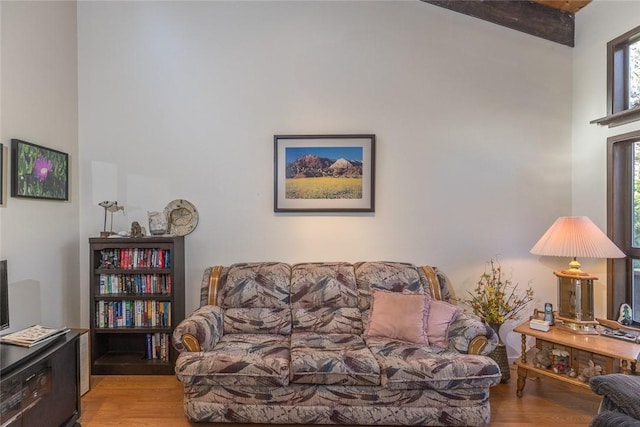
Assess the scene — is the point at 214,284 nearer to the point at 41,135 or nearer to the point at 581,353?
the point at 41,135

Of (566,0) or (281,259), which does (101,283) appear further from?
(566,0)

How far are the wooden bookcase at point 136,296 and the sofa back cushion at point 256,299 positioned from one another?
495mm

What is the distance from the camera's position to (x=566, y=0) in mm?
2904

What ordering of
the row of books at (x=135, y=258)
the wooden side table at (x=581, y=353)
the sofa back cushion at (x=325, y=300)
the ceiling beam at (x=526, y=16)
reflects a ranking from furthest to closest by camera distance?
the ceiling beam at (x=526, y=16), the row of books at (x=135, y=258), the sofa back cushion at (x=325, y=300), the wooden side table at (x=581, y=353)

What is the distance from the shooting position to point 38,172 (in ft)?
8.36

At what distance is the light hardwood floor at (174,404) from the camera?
216 centimetres

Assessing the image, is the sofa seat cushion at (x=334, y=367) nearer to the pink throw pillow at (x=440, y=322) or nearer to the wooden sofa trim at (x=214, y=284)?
the pink throw pillow at (x=440, y=322)

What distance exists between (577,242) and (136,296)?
11.4 feet

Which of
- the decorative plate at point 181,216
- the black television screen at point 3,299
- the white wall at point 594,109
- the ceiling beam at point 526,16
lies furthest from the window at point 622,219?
the black television screen at point 3,299

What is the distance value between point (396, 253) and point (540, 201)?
1.43 m

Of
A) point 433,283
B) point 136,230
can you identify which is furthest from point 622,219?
point 136,230

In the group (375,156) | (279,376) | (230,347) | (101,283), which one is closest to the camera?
(279,376)

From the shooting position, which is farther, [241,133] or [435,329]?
[241,133]

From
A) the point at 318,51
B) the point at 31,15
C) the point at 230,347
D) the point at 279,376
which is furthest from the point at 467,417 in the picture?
the point at 31,15
